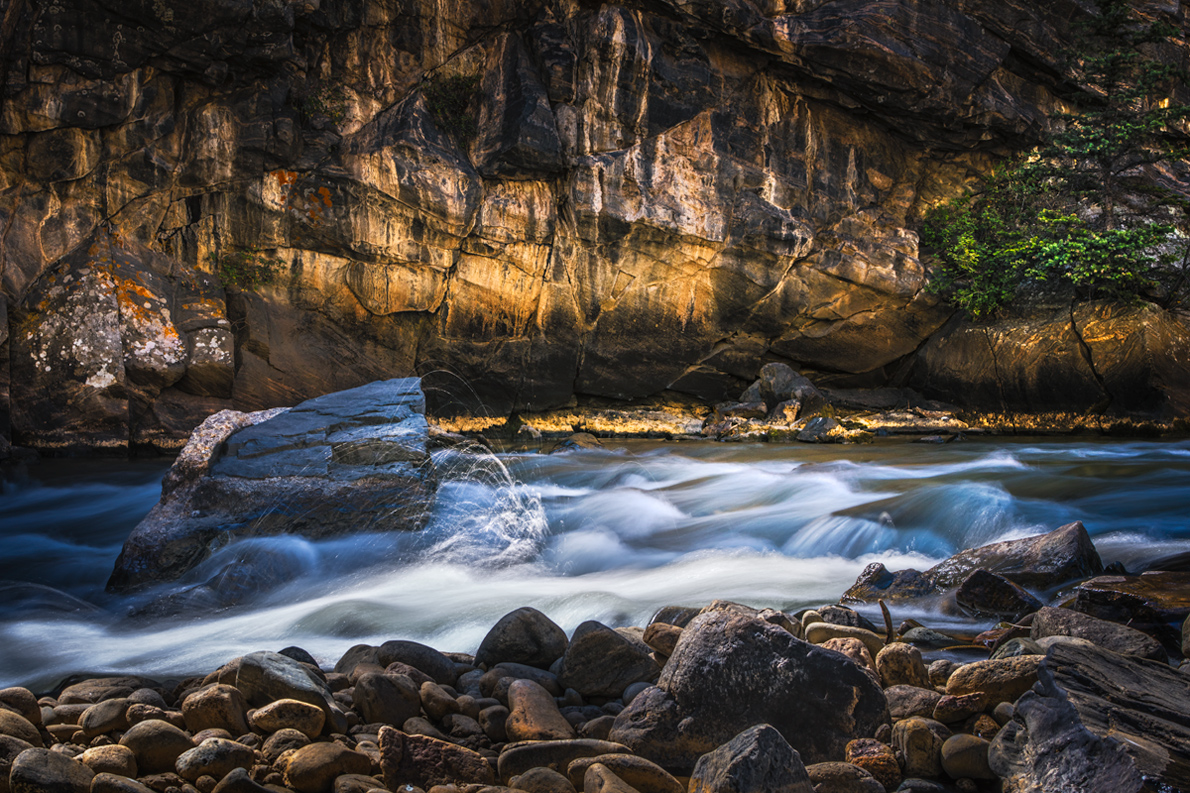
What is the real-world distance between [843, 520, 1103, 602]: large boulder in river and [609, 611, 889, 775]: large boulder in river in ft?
6.43

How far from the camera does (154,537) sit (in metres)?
5.34

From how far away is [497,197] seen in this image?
14.4 metres

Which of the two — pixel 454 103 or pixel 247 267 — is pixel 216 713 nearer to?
pixel 247 267

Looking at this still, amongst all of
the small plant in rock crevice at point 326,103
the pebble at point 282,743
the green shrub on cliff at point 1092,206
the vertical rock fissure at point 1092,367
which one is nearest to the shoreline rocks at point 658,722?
the pebble at point 282,743

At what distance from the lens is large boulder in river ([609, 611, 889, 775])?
2496 mm

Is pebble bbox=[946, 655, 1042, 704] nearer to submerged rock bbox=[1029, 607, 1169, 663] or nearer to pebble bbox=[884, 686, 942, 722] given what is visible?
pebble bbox=[884, 686, 942, 722]

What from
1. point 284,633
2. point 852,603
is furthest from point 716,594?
point 284,633

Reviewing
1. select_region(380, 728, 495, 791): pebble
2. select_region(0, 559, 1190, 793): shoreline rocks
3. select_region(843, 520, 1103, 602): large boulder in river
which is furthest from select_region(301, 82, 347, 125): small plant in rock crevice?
select_region(380, 728, 495, 791): pebble

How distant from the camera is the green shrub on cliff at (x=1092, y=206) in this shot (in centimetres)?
1335

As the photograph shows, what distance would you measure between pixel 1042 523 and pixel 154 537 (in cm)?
726

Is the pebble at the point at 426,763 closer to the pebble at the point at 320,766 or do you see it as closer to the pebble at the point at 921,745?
the pebble at the point at 320,766

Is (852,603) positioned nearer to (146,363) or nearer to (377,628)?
(377,628)

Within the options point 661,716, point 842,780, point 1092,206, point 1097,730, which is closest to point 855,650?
point 842,780

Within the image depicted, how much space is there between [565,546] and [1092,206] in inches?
630
